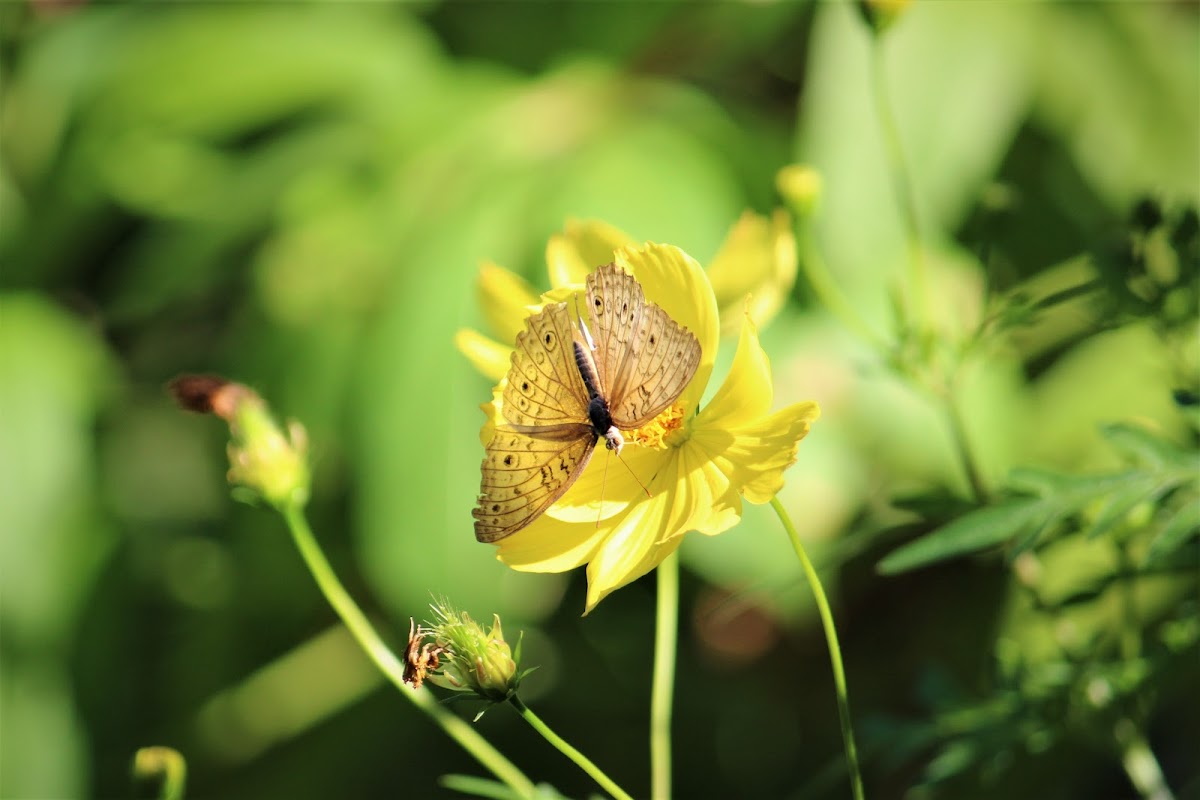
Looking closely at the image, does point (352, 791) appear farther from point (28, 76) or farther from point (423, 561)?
point (28, 76)

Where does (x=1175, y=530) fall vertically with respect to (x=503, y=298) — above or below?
below

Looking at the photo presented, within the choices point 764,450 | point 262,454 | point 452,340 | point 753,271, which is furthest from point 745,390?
point 452,340

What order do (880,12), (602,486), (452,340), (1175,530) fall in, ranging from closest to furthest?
(1175,530) → (602,486) → (880,12) → (452,340)

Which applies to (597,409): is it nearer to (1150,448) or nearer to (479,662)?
(479,662)

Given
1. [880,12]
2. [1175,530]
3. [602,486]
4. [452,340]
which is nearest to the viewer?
[1175,530]

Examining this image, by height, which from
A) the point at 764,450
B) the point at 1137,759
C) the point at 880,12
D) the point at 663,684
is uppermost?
the point at 880,12

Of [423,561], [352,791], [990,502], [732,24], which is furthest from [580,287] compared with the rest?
[352,791]

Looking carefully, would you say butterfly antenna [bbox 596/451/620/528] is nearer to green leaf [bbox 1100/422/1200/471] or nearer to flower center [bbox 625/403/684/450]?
flower center [bbox 625/403/684/450]
